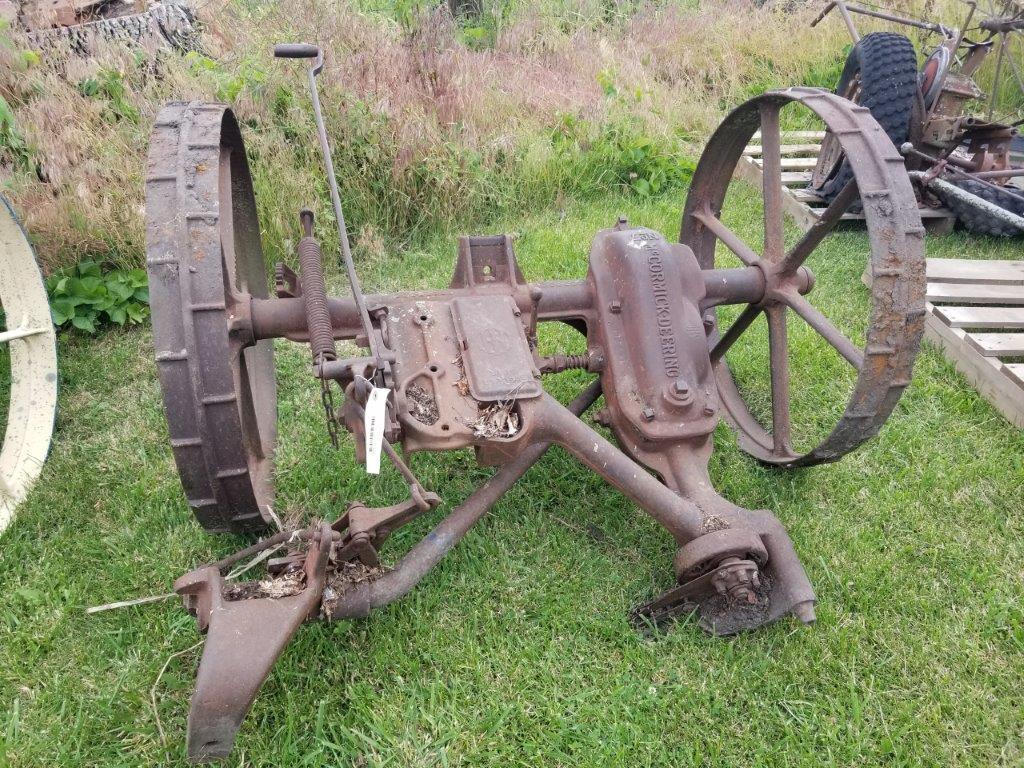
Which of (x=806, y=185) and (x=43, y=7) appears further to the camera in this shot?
(x=806, y=185)

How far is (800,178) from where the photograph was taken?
5.45 m

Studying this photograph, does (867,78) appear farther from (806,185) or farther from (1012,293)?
(1012,293)

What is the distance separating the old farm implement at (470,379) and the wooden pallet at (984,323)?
4.02ft

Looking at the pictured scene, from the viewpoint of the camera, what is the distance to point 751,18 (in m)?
7.45

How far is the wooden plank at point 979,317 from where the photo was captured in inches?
139

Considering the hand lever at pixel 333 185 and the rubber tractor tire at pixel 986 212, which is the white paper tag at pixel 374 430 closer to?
the hand lever at pixel 333 185

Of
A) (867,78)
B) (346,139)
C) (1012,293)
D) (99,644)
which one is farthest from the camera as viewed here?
(867,78)

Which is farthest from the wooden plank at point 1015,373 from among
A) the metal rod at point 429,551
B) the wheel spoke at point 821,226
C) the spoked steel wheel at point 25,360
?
the spoked steel wheel at point 25,360

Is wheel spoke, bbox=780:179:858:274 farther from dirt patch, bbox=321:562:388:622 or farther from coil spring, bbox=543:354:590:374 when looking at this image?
dirt patch, bbox=321:562:388:622

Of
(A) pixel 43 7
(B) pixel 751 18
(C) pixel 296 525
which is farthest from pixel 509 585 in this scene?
(B) pixel 751 18

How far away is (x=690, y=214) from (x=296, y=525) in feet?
6.83

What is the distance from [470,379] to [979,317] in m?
2.90

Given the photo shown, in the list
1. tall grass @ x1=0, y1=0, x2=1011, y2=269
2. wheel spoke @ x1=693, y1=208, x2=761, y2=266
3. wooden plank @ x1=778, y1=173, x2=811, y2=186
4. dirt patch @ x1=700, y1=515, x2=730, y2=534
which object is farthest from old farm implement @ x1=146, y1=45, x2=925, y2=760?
wooden plank @ x1=778, y1=173, x2=811, y2=186

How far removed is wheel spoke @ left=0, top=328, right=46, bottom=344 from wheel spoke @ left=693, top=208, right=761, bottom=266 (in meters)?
2.66
